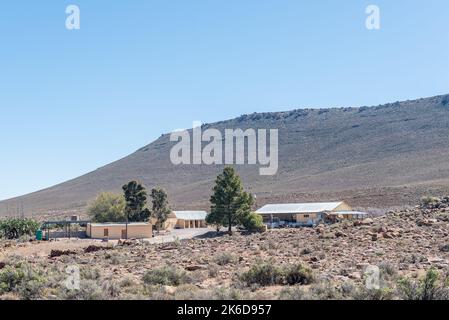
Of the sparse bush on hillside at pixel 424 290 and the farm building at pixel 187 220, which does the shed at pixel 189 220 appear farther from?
the sparse bush on hillside at pixel 424 290

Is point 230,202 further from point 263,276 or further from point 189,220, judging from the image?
point 263,276

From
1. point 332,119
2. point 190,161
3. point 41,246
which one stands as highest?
point 332,119

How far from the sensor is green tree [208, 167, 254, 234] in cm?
5500

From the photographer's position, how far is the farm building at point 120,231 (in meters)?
57.4

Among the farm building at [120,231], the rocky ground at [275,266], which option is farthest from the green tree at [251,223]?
the rocky ground at [275,266]

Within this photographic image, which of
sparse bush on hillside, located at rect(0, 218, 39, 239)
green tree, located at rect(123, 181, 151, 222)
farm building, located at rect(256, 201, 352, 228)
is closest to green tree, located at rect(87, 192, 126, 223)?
green tree, located at rect(123, 181, 151, 222)

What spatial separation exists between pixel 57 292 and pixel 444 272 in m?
11.0

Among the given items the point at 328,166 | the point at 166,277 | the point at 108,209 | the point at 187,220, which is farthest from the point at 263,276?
the point at 328,166

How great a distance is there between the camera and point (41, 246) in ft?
138

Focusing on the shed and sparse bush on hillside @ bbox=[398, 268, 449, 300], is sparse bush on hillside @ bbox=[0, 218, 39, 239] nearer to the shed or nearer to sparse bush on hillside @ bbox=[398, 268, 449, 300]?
the shed
